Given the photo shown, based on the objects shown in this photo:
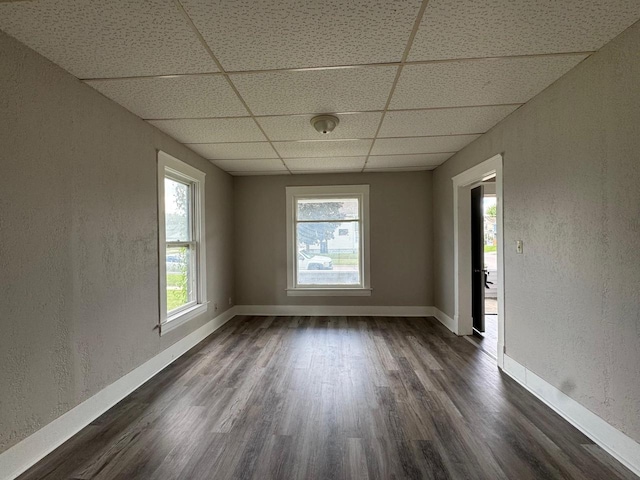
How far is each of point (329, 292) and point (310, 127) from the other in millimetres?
2895

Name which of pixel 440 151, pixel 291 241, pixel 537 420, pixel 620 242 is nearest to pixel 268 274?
pixel 291 241

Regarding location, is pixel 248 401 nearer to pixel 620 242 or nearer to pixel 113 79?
pixel 113 79

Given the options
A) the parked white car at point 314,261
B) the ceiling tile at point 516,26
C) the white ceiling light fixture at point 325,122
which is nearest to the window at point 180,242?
the white ceiling light fixture at point 325,122

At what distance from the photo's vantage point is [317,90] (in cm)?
226

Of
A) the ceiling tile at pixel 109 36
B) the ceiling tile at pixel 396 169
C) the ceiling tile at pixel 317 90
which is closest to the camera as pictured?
the ceiling tile at pixel 109 36

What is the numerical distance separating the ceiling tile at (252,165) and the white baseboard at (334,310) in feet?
7.21

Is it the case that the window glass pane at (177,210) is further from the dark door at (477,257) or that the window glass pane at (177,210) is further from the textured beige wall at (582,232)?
the dark door at (477,257)

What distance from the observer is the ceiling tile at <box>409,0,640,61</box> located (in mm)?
1458

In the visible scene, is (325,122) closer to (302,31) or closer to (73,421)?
(302,31)

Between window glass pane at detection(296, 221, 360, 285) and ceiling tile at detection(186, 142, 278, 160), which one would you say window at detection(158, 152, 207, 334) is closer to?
ceiling tile at detection(186, 142, 278, 160)


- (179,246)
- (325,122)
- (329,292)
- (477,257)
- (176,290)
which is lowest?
(329,292)

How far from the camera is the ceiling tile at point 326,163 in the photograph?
4.23m

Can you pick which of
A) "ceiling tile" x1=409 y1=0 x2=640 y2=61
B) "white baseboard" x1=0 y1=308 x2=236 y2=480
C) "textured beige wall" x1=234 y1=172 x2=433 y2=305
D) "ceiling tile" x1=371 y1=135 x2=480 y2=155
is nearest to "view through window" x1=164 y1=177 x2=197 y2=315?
"white baseboard" x1=0 y1=308 x2=236 y2=480

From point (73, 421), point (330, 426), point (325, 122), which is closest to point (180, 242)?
point (73, 421)
